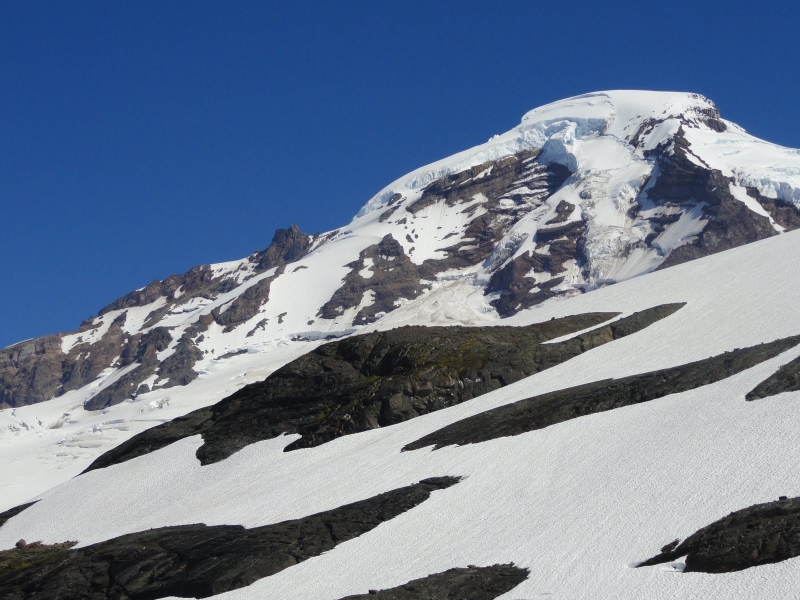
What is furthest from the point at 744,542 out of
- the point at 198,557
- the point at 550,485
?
the point at 198,557

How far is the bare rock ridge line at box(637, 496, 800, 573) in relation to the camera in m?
24.2

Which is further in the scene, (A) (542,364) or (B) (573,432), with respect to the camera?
(A) (542,364)

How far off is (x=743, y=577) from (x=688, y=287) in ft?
155

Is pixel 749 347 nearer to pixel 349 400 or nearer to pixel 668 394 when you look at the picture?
pixel 668 394

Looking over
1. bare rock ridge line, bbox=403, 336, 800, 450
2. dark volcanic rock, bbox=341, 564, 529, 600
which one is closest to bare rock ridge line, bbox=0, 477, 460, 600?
bare rock ridge line, bbox=403, 336, 800, 450

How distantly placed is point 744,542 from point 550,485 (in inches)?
396

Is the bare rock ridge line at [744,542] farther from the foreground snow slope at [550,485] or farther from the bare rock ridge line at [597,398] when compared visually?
the bare rock ridge line at [597,398]

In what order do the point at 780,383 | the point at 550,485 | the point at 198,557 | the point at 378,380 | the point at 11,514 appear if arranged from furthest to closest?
the point at 11,514
the point at 378,380
the point at 198,557
the point at 780,383
the point at 550,485

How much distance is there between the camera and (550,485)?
3441 centimetres

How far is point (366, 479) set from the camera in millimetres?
41969

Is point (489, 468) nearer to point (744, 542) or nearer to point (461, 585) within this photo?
point (461, 585)

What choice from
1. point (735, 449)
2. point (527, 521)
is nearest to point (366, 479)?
point (527, 521)

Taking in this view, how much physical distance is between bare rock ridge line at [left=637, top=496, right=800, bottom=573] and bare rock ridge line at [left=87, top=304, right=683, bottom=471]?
2731 cm

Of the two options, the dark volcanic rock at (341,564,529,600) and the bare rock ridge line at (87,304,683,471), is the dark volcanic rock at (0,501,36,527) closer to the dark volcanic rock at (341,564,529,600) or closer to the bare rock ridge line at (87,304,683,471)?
the bare rock ridge line at (87,304,683,471)
